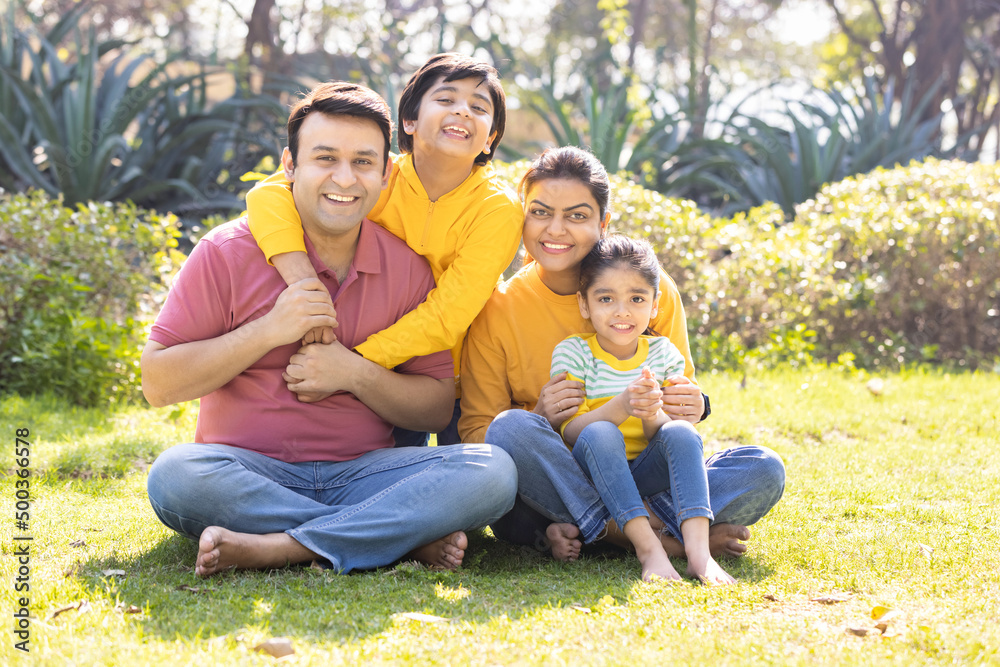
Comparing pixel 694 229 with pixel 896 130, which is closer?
pixel 694 229

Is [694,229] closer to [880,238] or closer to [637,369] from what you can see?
[880,238]

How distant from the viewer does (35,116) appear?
23.9 ft

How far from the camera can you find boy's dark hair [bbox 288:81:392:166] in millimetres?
2887

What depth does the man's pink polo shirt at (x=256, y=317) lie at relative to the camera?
2.84 meters

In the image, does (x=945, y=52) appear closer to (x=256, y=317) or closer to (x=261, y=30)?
(x=261, y=30)

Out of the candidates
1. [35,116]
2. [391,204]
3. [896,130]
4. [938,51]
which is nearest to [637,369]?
[391,204]

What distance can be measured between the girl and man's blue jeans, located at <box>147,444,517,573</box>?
32cm

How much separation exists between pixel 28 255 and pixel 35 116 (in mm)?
2692

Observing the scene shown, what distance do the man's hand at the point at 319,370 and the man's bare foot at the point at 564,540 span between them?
0.81 meters

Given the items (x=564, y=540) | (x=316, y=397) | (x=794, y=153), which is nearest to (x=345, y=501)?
(x=316, y=397)

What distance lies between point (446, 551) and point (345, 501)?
36 cm

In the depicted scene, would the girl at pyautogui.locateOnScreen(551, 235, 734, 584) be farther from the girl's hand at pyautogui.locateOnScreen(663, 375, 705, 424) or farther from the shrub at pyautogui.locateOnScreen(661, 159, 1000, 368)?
the shrub at pyautogui.locateOnScreen(661, 159, 1000, 368)

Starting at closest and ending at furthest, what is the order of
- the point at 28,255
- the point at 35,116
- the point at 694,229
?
the point at 28,255
the point at 694,229
the point at 35,116

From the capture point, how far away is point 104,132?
747 cm
